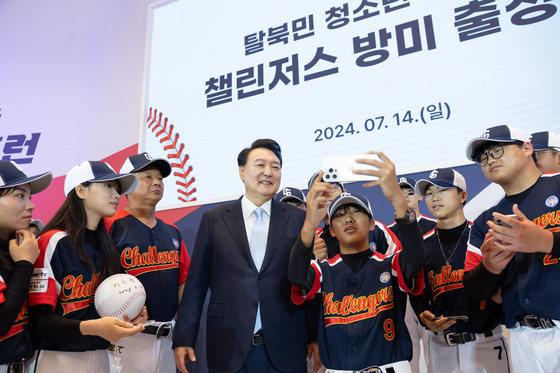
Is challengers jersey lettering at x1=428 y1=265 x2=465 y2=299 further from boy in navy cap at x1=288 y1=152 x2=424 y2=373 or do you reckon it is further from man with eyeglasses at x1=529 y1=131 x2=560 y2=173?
man with eyeglasses at x1=529 y1=131 x2=560 y2=173

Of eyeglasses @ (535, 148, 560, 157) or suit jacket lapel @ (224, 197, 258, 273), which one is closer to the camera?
suit jacket lapel @ (224, 197, 258, 273)

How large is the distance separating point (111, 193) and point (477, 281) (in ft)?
6.42

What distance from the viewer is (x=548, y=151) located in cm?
246

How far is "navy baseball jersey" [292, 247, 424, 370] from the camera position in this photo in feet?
6.23

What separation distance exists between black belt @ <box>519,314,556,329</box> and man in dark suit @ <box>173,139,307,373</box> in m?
1.05

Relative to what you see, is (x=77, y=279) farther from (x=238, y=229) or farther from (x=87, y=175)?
(x=238, y=229)

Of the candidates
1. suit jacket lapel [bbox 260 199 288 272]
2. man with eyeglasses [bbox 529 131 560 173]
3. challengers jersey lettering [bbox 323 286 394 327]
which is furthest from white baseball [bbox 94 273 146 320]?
man with eyeglasses [bbox 529 131 560 173]

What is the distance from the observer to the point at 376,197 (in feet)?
11.3

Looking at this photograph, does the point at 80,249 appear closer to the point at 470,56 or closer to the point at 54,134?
the point at 470,56

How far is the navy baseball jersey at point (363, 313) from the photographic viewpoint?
1.90 meters

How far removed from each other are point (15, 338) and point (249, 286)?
1085 mm

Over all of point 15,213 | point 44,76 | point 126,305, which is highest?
point 44,76

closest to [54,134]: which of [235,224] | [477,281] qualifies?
[235,224]

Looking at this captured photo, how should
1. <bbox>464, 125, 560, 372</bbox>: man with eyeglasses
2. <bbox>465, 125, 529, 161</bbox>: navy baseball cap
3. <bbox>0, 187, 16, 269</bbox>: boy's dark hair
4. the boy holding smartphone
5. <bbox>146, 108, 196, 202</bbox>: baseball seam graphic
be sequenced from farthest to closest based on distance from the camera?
<bbox>146, 108, 196, 202</bbox>: baseball seam graphic
the boy holding smartphone
<bbox>465, 125, 529, 161</bbox>: navy baseball cap
<bbox>0, 187, 16, 269</bbox>: boy's dark hair
<bbox>464, 125, 560, 372</bbox>: man with eyeglasses
